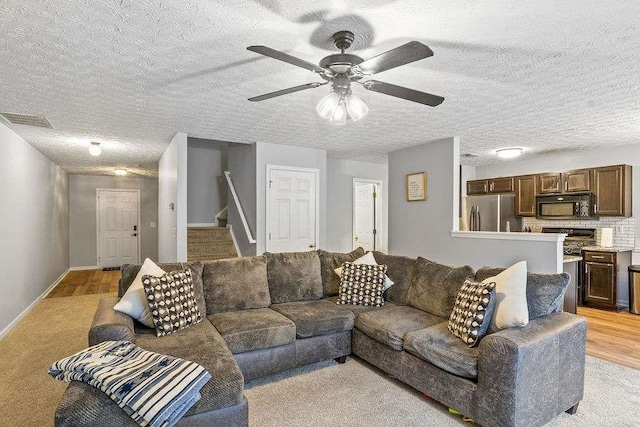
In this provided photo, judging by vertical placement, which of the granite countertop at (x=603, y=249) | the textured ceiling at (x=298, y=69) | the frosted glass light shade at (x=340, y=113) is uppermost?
the textured ceiling at (x=298, y=69)

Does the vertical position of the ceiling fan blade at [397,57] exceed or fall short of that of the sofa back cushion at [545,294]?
it exceeds it

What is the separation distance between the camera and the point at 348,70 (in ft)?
6.49

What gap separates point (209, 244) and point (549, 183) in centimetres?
577

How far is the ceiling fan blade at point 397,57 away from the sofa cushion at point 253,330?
6.46 feet

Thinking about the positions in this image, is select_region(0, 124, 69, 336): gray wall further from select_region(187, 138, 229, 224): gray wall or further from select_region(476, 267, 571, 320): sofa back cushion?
select_region(476, 267, 571, 320): sofa back cushion

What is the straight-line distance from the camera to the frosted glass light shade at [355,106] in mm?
2141

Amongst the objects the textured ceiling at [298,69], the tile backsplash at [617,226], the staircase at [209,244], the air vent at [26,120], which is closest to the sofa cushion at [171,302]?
the textured ceiling at [298,69]

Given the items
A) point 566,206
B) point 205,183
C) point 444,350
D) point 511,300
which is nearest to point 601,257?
point 566,206

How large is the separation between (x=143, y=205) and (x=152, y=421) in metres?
8.28

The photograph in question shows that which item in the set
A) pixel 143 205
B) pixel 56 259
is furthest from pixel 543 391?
pixel 143 205

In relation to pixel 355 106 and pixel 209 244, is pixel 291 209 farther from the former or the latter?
pixel 355 106

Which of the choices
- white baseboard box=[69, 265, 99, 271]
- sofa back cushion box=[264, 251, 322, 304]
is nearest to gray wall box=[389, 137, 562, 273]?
sofa back cushion box=[264, 251, 322, 304]

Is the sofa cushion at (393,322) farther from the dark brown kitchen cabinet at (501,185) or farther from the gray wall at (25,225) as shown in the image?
the dark brown kitchen cabinet at (501,185)

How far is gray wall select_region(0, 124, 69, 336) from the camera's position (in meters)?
3.92
